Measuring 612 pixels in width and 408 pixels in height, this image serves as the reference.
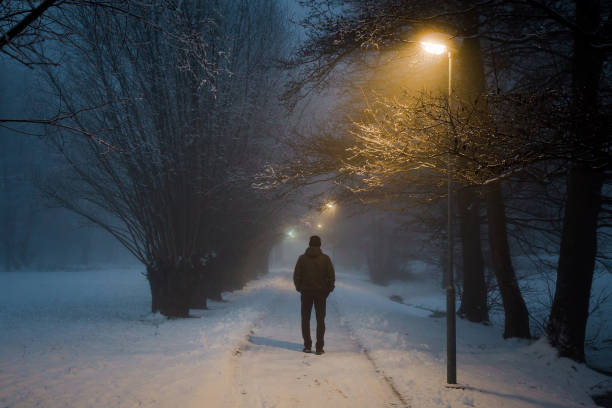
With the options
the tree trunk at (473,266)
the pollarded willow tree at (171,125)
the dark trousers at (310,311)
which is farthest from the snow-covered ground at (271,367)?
the pollarded willow tree at (171,125)

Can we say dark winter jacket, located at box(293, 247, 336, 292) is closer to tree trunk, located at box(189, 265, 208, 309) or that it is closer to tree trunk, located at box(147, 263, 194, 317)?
tree trunk, located at box(147, 263, 194, 317)

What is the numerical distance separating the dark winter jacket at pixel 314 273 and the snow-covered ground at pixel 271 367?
126cm

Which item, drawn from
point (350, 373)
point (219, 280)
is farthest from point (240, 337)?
point (219, 280)

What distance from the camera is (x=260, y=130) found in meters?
14.5

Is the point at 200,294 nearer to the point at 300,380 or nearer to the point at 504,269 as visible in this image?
the point at 300,380

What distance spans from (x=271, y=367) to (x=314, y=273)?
6.82 ft

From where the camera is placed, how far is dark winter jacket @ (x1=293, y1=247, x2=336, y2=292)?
777cm

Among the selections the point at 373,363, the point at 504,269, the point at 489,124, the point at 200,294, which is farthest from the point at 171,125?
the point at 504,269

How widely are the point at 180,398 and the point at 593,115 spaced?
593 cm

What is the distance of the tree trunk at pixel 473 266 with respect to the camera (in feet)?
38.9

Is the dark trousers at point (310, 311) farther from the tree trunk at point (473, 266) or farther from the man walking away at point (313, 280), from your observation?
the tree trunk at point (473, 266)

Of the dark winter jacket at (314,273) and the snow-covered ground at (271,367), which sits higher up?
the dark winter jacket at (314,273)

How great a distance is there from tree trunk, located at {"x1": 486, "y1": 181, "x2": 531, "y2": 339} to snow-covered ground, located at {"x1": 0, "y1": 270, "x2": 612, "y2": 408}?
52cm

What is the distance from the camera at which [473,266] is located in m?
11.9
